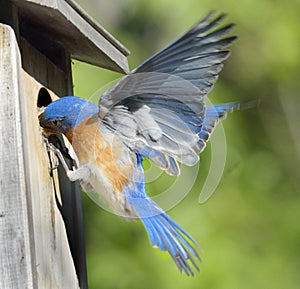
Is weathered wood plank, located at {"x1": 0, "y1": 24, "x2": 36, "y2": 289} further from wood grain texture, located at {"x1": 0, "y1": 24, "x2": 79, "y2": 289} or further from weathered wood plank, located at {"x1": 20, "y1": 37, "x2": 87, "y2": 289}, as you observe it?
weathered wood plank, located at {"x1": 20, "y1": 37, "x2": 87, "y2": 289}

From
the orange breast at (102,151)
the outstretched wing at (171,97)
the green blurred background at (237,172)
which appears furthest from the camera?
the green blurred background at (237,172)

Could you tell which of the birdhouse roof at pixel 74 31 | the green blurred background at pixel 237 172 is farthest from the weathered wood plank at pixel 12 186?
the green blurred background at pixel 237 172

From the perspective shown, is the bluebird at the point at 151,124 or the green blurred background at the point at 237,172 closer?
the bluebird at the point at 151,124

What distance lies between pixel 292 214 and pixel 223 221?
1.74ft

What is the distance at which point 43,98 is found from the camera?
3.76 m

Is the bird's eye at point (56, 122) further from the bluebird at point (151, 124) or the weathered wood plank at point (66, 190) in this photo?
the weathered wood plank at point (66, 190)

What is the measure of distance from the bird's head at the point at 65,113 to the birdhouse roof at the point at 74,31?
0.67 ft

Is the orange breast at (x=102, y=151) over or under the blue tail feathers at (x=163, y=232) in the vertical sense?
over

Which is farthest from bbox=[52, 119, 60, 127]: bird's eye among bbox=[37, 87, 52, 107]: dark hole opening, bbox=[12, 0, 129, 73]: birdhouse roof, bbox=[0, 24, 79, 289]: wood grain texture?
bbox=[12, 0, 129, 73]: birdhouse roof

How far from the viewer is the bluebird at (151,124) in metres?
3.36

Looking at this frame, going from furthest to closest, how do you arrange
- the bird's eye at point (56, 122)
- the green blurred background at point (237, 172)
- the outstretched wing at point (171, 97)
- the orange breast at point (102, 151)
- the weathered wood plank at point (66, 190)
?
the green blurred background at point (237, 172) < the orange breast at point (102, 151) < the bird's eye at point (56, 122) < the weathered wood plank at point (66, 190) < the outstretched wing at point (171, 97)

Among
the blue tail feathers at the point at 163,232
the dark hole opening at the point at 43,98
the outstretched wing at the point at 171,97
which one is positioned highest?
the dark hole opening at the point at 43,98

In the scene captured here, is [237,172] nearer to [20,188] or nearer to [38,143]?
[38,143]

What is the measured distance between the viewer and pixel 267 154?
18.0 ft
